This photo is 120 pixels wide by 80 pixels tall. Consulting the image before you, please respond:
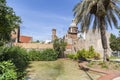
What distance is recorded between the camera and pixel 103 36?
880 inches

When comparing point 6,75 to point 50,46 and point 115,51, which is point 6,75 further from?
point 115,51

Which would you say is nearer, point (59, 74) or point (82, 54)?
point (59, 74)

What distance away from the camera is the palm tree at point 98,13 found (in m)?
21.2

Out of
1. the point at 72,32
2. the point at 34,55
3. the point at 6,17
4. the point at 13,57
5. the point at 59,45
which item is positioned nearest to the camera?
the point at 6,17

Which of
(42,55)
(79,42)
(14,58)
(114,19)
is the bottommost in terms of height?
(42,55)

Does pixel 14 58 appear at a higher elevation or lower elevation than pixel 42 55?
higher

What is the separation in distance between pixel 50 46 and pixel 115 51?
23.0 meters

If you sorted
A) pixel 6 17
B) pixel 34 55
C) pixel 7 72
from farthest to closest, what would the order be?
pixel 34 55 → pixel 6 17 → pixel 7 72

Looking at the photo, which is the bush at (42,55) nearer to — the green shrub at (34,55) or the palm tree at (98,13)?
the green shrub at (34,55)

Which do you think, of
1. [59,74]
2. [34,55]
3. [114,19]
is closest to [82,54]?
[34,55]

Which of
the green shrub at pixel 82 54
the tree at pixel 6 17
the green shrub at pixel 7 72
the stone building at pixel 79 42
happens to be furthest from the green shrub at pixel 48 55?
the green shrub at pixel 7 72

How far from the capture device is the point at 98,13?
21484mm

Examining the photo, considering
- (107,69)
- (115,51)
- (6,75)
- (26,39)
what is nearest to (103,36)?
(107,69)

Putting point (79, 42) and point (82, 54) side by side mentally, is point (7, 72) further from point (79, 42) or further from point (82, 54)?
point (79, 42)
